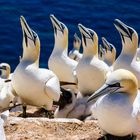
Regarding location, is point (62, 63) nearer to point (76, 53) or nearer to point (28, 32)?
point (28, 32)

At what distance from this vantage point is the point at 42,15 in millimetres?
18281

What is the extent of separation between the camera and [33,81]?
952cm

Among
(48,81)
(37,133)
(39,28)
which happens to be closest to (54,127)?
(37,133)

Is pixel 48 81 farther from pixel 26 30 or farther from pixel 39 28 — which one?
pixel 39 28

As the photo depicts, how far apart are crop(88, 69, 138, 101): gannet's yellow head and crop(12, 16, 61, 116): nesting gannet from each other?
8.22ft

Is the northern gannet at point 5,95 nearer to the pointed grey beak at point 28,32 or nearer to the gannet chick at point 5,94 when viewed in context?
the gannet chick at point 5,94

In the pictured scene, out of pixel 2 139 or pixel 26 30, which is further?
pixel 26 30

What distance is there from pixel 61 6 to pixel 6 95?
918cm

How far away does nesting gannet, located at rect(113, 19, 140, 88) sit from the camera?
10.3m

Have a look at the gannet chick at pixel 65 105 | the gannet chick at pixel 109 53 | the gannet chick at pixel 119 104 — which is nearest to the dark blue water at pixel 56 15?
the gannet chick at pixel 109 53

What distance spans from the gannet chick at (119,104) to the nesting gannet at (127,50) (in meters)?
3.12

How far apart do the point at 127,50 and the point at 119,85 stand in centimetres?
358

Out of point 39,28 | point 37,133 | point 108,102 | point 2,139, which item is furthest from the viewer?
point 39,28

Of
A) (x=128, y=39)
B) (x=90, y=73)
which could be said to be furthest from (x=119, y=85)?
(x=128, y=39)
